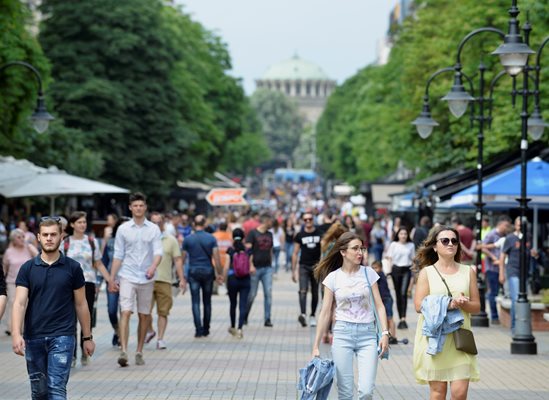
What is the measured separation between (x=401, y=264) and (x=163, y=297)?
4.70m

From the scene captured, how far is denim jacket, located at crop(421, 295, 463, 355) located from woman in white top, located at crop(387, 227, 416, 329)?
11272 mm

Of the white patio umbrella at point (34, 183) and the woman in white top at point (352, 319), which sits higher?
the white patio umbrella at point (34, 183)

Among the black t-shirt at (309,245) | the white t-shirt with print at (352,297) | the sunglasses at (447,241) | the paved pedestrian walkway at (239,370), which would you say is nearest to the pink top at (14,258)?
the paved pedestrian walkway at (239,370)

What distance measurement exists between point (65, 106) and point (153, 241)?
129ft

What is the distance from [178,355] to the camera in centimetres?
1675

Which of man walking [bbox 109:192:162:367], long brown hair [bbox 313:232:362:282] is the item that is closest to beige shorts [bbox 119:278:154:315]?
man walking [bbox 109:192:162:367]

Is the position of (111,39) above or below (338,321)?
above

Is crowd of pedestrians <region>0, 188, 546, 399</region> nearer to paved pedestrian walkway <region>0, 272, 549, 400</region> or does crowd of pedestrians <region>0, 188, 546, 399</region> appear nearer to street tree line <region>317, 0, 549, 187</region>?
paved pedestrian walkway <region>0, 272, 549, 400</region>

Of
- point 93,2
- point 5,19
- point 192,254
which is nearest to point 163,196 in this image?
point 93,2

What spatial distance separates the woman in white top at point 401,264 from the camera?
21.0m

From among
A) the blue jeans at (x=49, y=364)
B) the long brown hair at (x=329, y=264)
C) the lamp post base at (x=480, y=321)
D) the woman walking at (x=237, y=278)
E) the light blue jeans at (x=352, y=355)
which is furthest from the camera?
the lamp post base at (x=480, y=321)

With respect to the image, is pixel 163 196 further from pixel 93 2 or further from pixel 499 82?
pixel 499 82

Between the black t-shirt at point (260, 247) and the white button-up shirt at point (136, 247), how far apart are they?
17.3 ft

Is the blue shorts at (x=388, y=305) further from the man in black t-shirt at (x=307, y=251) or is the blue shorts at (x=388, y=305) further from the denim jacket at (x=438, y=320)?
the denim jacket at (x=438, y=320)
